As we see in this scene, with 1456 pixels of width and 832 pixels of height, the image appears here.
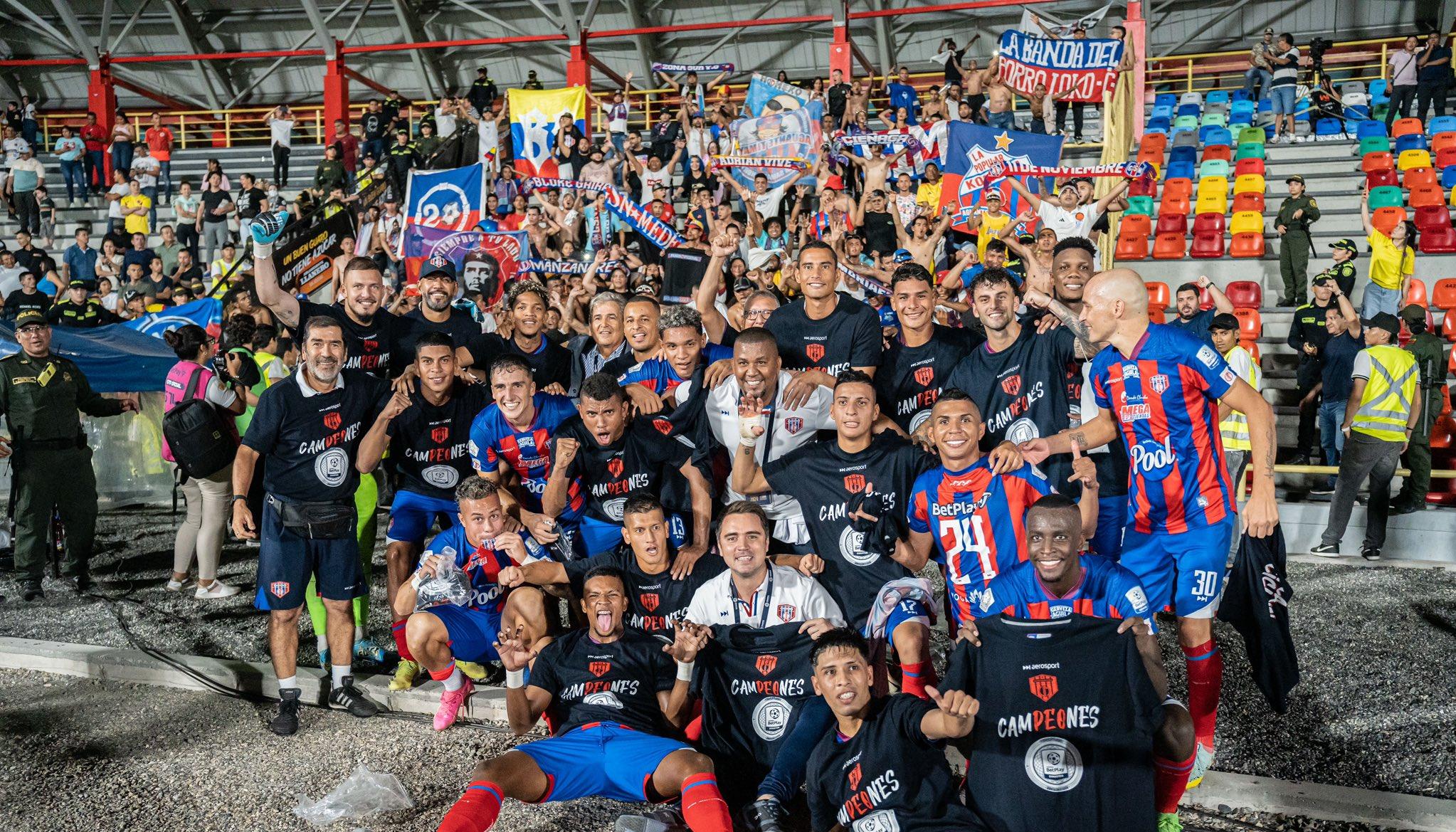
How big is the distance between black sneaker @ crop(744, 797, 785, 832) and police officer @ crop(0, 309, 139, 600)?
20.8ft

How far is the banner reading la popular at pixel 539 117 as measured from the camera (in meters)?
17.8

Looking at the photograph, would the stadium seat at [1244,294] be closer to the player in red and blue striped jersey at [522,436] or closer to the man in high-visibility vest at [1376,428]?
the man in high-visibility vest at [1376,428]

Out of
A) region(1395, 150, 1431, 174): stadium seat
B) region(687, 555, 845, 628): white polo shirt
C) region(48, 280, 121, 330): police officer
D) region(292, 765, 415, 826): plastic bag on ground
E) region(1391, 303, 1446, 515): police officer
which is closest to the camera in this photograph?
region(292, 765, 415, 826): plastic bag on ground

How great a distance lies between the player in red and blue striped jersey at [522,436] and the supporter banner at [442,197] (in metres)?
8.84

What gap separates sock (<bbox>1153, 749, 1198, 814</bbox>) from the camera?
163 inches

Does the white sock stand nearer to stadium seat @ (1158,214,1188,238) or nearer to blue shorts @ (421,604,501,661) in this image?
blue shorts @ (421,604,501,661)

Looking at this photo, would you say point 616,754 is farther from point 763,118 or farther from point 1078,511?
point 763,118

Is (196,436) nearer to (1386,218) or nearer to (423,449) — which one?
(423,449)

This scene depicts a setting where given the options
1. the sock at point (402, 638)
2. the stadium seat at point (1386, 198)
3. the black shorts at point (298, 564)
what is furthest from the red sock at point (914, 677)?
the stadium seat at point (1386, 198)

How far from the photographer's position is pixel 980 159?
1162 cm

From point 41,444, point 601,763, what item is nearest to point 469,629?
point 601,763

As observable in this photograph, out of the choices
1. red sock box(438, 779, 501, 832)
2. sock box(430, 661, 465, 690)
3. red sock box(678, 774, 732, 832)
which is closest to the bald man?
red sock box(678, 774, 732, 832)

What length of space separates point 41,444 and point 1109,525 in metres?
7.43

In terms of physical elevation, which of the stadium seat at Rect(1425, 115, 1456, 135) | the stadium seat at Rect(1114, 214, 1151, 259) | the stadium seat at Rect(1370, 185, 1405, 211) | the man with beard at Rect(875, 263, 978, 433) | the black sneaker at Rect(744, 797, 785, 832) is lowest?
the black sneaker at Rect(744, 797, 785, 832)
